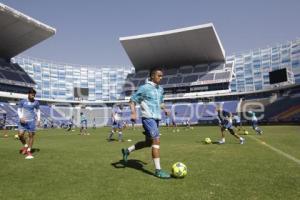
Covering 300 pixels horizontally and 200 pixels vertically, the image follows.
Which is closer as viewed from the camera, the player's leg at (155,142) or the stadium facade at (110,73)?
the player's leg at (155,142)

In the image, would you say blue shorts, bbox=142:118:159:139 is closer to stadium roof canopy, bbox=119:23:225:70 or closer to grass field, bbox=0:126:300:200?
grass field, bbox=0:126:300:200

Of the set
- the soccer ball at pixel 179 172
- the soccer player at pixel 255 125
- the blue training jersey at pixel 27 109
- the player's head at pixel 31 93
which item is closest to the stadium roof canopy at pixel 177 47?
the soccer player at pixel 255 125

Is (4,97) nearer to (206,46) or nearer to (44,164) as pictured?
(206,46)

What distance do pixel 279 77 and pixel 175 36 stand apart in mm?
22586

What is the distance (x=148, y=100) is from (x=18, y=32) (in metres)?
57.2

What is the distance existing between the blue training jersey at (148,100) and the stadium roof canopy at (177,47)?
178 ft

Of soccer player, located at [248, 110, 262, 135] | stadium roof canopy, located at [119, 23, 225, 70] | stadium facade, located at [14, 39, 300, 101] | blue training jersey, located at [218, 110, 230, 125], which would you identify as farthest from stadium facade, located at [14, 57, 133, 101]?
blue training jersey, located at [218, 110, 230, 125]

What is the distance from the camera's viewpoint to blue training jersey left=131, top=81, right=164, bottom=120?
6.98 m

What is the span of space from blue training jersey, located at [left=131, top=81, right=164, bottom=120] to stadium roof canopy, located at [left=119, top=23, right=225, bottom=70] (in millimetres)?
54139

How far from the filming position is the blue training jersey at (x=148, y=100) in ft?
22.9

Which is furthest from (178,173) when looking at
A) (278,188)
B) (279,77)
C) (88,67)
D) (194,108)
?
(88,67)

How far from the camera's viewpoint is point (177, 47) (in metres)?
66.8

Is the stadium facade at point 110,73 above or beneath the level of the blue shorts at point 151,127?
above

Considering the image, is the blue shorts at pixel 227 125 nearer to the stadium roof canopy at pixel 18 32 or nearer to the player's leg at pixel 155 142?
the player's leg at pixel 155 142
